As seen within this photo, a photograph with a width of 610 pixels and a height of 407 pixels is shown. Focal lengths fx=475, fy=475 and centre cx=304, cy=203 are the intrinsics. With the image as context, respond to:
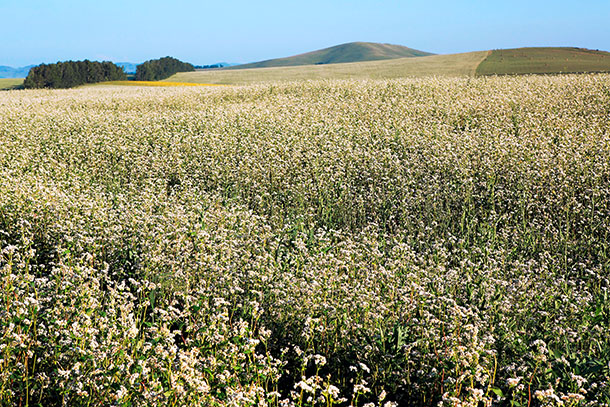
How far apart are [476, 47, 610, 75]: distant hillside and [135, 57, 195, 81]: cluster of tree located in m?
36.0

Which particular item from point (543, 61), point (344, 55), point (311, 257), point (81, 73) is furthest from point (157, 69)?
point (344, 55)

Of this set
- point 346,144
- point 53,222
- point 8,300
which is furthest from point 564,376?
point 346,144

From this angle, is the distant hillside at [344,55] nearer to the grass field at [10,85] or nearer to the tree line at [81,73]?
the tree line at [81,73]

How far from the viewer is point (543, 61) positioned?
138 ft

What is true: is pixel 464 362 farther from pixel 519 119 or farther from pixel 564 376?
pixel 519 119

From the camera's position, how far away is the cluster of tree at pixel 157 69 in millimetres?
55531

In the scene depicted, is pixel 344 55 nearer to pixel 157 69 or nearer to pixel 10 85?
pixel 157 69

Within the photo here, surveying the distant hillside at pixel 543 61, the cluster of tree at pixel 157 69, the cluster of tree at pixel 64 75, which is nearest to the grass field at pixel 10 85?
the cluster of tree at pixel 64 75

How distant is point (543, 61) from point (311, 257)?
44.0 metres

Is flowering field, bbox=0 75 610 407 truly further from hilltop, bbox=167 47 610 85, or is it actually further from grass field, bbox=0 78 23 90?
grass field, bbox=0 78 23 90

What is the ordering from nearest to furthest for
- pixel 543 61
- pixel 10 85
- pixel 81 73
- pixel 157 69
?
pixel 543 61 → pixel 81 73 → pixel 10 85 → pixel 157 69

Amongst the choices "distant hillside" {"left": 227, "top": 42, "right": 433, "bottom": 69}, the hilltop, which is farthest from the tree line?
"distant hillside" {"left": 227, "top": 42, "right": 433, "bottom": 69}

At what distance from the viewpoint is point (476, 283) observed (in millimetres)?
5480

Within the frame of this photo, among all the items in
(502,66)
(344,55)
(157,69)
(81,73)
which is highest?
→ (344,55)
